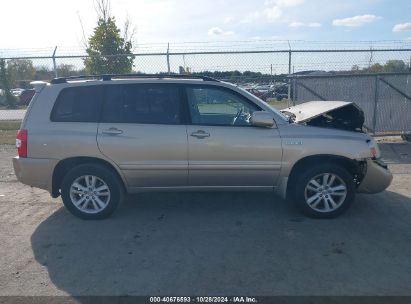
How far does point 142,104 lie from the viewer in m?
4.70

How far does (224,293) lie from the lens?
312 cm

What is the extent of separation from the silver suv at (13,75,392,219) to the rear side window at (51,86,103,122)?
0.01 metres

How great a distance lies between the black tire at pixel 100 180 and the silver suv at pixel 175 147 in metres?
0.01

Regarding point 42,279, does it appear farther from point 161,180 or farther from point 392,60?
point 392,60

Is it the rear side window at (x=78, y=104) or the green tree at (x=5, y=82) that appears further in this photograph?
the green tree at (x=5, y=82)

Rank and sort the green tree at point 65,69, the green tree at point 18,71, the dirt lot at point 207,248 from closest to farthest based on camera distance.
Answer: the dirt lot at point 207,248 → the green tree at point 65,69 → the green tree at point 18,71

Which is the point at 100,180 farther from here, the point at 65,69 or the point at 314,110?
the point at 65,69

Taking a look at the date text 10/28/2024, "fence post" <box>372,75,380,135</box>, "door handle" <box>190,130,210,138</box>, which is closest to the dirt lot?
the date text 10/28/2024

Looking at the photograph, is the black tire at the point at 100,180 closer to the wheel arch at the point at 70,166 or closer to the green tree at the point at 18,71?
the wheel arch at the point at 70,166

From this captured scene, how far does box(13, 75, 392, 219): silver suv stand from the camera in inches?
181

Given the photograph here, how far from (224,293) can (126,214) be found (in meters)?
2.31

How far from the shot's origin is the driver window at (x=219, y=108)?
4676 millimetres

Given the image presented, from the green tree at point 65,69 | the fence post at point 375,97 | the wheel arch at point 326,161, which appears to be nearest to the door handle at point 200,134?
the wheel arch at point 326,161

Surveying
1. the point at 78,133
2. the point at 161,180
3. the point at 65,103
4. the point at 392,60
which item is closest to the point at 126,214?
the point at 161,180
